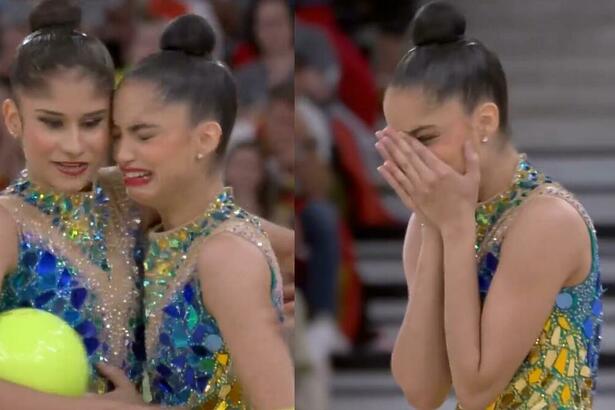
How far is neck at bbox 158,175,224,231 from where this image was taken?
199cm

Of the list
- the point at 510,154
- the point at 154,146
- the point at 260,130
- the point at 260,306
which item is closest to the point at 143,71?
the point at 154,146

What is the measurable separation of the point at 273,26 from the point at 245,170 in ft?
3.14

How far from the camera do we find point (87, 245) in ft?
6.57

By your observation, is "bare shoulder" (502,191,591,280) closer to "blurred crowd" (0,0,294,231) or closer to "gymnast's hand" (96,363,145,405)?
"gymnast's hand" (96,363,145,405)

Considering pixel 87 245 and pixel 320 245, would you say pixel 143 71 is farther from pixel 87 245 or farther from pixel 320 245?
pixel 320 245

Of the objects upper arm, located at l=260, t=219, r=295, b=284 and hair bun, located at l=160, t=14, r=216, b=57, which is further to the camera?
upper arm, located at l=260, t=219, r=295, b=284

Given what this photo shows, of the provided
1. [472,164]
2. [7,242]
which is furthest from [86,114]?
[472,164]

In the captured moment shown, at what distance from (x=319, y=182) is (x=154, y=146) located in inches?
74.8

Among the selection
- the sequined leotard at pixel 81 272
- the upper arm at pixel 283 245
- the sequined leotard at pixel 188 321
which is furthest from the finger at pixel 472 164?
the sequined leotard at pixel 81 272

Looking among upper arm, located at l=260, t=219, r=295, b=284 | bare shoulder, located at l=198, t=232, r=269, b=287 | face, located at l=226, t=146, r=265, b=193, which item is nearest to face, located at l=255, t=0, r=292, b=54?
face, located at l=226, t=146, r=265, b=193

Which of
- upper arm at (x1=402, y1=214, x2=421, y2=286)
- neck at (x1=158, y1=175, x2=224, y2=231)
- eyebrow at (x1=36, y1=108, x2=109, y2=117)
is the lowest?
upper arm at (x1=402, y1=214, x2=421, y2=286)

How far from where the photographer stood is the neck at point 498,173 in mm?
1897

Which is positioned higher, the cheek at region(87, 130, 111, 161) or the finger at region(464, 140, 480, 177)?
the finger at region(464, 140, 480, 177)

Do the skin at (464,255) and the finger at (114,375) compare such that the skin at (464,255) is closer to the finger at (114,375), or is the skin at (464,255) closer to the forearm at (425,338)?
the forearm at (425,338)
